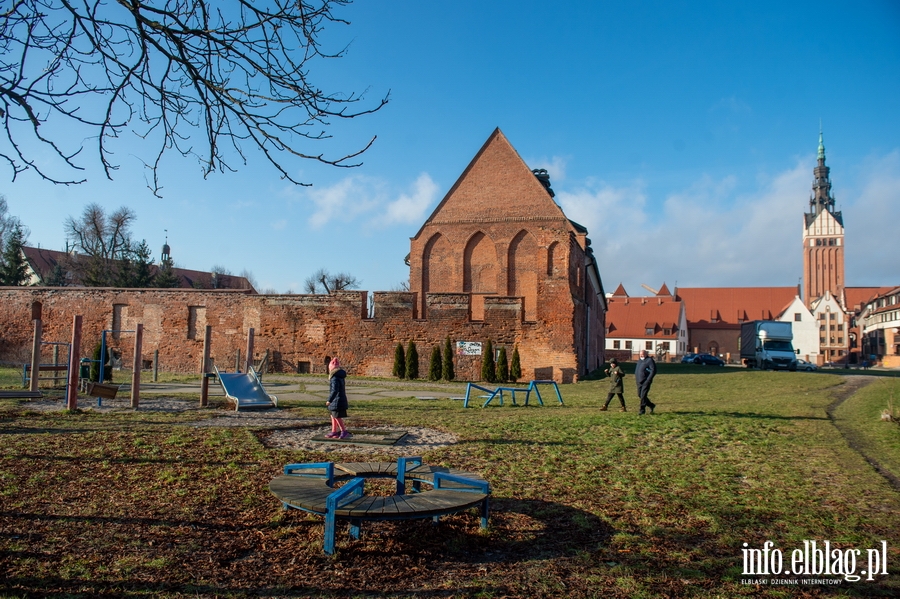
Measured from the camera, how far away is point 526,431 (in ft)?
33.4

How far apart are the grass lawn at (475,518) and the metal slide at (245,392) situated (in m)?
3.46

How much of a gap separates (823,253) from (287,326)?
99018 mm

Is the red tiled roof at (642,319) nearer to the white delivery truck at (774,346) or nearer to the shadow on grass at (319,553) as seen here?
the white delivery truck at (774,346)

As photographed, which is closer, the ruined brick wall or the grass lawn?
the grass lawn

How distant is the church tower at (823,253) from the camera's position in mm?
99438

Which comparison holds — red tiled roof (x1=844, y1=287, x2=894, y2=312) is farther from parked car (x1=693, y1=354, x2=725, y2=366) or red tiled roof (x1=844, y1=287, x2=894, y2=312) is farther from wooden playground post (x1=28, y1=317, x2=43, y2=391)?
wooden playground post (x1=28, y1=317, x2=43, y2=391)

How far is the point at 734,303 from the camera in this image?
90688 mm

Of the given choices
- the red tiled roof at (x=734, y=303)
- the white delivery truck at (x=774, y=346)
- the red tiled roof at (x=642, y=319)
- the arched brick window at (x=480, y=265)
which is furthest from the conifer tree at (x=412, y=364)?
the red tiled roof at (x=734, y=303)

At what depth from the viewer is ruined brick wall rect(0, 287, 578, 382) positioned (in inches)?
1022

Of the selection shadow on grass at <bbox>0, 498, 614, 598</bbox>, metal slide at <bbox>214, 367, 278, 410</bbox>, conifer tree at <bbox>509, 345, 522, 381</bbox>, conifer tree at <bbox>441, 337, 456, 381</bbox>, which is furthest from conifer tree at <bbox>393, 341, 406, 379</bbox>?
shadow on grass at <bbox>0, 498, 614, 598</bbox>

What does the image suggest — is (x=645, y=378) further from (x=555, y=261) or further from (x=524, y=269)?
(x=524, y=269)

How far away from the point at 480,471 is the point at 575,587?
10.5ft

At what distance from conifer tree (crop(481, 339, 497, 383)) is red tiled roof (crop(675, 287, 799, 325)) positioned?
71.1 metres

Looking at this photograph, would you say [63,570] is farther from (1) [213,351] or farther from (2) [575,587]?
(1) [213,351]
